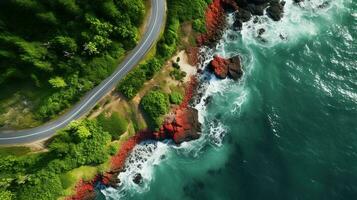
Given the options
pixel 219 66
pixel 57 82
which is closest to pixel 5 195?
pixel 57 82

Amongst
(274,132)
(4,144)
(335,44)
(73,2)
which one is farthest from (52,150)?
(335,44)

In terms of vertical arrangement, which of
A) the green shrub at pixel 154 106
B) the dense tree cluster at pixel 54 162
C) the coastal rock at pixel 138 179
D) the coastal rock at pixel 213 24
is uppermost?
the coastal rock at pixel 213 24

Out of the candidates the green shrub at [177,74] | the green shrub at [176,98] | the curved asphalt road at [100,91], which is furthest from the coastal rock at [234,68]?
the curved asphalt road at [100,91]

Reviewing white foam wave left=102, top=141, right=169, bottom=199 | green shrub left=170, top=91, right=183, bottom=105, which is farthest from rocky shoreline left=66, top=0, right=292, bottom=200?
green shrub left=170, top=91, right=183, bottom=105

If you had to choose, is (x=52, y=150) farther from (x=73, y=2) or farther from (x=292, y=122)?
(x=292, y=122)

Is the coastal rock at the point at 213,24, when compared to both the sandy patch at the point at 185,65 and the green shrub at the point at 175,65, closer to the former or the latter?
the sandy patch at the point at 185,65

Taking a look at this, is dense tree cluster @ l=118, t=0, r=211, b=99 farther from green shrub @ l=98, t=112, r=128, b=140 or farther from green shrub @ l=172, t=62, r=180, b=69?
green shrub @ l=98, t=112, r=128, b=140

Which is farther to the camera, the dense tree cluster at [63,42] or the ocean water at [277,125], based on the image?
the ocean water at [277,125]

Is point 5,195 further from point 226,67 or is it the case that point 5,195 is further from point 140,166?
point 226,67
